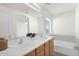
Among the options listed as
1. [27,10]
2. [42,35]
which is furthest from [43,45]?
[27,10]

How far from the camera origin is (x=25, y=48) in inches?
46.8

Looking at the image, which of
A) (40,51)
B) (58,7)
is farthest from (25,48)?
(58,7)

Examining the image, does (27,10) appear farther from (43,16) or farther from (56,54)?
(56,54)

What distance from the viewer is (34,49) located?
1189mm

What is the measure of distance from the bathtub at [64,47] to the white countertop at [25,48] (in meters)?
0.11

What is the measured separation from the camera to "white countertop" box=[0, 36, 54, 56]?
1123 millimetres

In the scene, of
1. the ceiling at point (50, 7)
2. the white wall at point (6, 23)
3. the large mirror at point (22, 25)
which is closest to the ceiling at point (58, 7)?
the ceiling at point (50, 7)

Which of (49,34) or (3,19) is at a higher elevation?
(3,19)

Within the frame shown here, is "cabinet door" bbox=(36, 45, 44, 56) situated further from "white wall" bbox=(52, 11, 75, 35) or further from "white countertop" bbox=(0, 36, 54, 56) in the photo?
"white wall" bbox=(52, 11, 75, 35)

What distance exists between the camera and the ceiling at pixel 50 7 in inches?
48.1

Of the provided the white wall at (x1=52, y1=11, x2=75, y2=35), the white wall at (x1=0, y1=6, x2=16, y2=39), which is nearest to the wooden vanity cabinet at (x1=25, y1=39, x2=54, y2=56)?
the white wall at (x1=52, y1=11, x2=75, y2=35)

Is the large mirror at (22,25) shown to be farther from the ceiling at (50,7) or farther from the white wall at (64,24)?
the white wall at (64,24)

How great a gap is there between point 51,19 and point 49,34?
175 millimetres

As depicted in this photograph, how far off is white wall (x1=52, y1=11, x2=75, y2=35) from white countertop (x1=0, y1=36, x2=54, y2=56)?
120 mm
